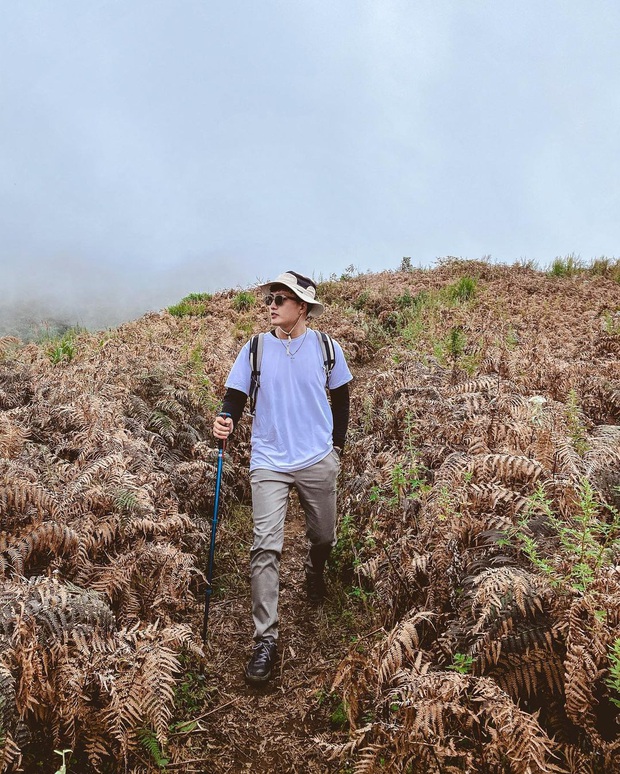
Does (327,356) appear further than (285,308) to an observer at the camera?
Yes

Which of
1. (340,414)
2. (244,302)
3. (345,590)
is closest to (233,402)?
(340,414)

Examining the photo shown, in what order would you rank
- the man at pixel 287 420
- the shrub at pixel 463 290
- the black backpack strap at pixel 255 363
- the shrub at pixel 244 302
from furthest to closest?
the shrub at pixel 244 302, the shrub at pixel 463 290, the black backpack strap at pixel 255 363, the man at pixel 287 420

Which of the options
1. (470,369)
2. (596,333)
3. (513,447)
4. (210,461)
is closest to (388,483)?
A: (513,447)

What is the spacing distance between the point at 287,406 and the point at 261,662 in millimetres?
1924

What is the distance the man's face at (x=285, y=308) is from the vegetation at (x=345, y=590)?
170cm

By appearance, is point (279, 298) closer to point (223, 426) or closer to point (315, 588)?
point (223, 426)

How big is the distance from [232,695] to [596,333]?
8.91 meters

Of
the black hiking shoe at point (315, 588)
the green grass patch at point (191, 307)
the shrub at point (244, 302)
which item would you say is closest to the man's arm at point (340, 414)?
the black hiking shoe at point (315, 588)

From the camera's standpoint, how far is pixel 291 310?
421cm

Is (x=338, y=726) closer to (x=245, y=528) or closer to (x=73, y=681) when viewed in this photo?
(x=73, y=681)

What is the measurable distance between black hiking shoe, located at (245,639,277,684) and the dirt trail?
0.09m

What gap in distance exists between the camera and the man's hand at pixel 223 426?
4139 mm

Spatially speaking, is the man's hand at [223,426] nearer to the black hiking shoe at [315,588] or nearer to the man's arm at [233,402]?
the man's arm at [233,402]

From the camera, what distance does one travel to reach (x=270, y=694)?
3.71m
